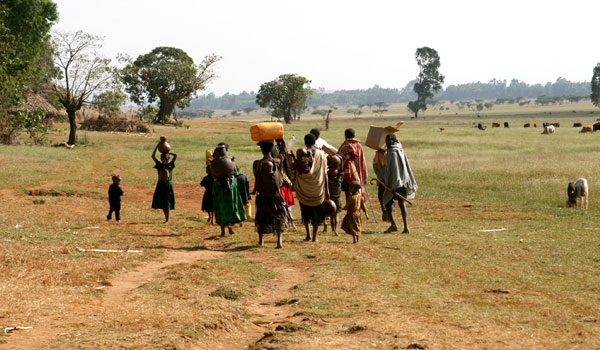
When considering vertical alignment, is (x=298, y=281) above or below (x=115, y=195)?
below

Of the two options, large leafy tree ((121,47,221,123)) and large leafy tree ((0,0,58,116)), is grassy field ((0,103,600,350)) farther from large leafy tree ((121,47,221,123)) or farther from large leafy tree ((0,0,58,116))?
large leafy tree ((121,47,221,123))

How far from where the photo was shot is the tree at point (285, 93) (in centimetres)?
8900

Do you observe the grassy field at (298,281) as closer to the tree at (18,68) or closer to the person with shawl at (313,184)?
the person with shawl at (313,184)

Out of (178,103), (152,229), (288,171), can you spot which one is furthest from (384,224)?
(178,103)

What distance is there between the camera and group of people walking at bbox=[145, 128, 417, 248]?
11266 millimetres

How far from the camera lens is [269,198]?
11.2 m

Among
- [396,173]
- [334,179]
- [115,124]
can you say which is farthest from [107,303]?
[115,124]

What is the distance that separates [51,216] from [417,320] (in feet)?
33.4

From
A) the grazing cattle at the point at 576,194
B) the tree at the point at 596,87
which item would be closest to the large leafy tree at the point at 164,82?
the grazing cattle at the point at 576,194

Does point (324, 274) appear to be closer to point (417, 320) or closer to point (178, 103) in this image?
point (417, 320)

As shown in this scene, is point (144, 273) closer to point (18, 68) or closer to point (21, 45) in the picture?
point (18, 68)

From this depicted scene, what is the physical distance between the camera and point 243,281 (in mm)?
8992

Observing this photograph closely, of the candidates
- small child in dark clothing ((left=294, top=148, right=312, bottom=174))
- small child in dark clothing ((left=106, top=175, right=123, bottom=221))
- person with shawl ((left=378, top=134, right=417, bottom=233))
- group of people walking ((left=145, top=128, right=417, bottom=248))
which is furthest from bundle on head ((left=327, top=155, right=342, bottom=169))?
small child in dark clothing ((left=106, top=175, right=123, bottom=221))

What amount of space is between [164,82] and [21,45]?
30755mm
